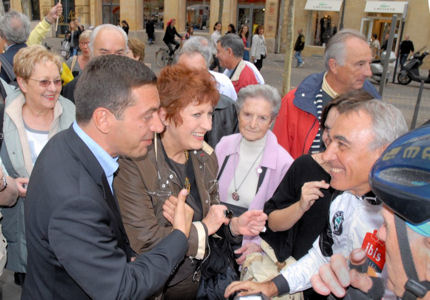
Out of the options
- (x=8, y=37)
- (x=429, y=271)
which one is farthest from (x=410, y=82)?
(x=429, y=271)

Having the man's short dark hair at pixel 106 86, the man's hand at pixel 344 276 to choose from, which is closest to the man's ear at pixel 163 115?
the man's short dark hair at pixel 106 86

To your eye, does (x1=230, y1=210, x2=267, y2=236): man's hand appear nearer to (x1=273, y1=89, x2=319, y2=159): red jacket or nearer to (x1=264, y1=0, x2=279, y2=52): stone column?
(x1=273, y1=89, x2=319, y2=159): red jacket

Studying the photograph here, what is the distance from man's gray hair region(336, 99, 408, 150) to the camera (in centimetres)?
178

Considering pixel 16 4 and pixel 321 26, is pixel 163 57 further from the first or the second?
pixel 16 4

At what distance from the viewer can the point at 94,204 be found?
1374mm

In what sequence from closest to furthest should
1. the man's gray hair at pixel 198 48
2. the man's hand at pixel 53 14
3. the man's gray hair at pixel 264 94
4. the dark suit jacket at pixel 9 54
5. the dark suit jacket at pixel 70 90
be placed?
the man's gray hair at pixel 264 94, the dark suit jacket at pixel 70 90, the dark suit jacket at pixel 9 54, the man's gray hair at pixel 198 48, the man's hand at pixel 53 14

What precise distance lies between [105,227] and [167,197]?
2.28ft

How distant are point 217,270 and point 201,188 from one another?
1.98 ft

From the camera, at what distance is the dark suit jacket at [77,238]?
1331 mm

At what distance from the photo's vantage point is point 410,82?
14867 mm

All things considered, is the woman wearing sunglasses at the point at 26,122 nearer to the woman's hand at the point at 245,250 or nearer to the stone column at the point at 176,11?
the woman's hand at the point at 245,250

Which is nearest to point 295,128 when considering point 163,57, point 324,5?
point 163,57

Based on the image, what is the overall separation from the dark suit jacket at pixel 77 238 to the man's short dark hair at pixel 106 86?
0.48 ft

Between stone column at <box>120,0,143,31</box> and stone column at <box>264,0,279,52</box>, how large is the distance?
Answer: 922cm
